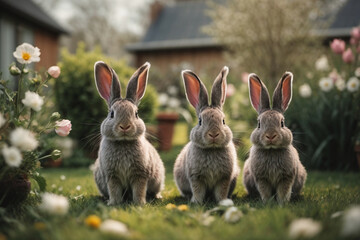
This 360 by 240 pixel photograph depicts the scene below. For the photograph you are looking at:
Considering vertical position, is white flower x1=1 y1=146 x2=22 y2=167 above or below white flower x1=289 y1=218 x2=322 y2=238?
above

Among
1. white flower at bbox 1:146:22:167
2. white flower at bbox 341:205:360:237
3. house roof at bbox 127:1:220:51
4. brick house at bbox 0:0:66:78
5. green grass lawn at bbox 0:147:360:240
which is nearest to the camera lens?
white flower at bbox 341:205:360:237

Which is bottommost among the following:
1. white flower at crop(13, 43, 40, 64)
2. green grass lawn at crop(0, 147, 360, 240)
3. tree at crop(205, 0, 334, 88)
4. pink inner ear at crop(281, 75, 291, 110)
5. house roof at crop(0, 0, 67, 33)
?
green grass lawn at crop(0, 147, 360, 240)

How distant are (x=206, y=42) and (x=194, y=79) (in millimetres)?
16676

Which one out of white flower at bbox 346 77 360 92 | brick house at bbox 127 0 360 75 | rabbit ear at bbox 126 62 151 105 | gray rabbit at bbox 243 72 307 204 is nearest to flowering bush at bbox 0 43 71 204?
rabbit ear at bbox 126 62 151 105

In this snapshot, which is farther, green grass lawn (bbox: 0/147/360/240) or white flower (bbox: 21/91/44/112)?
white flower (bbox: 21/91/44/112)

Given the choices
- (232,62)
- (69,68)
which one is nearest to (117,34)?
(232,62)

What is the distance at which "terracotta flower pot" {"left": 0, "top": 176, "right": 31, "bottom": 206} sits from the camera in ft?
9.32

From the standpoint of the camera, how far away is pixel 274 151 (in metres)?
3.18

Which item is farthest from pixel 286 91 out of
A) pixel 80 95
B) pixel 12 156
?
pixel 80 95

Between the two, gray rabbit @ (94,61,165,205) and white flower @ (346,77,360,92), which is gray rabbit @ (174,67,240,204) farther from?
white flower @ (346,77,360,92)

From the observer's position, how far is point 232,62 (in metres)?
13.2

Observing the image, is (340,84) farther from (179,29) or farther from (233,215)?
(179,29)

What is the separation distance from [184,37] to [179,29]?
4.84ft

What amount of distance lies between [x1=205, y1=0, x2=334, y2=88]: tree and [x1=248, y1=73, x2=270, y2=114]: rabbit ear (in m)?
7.46
